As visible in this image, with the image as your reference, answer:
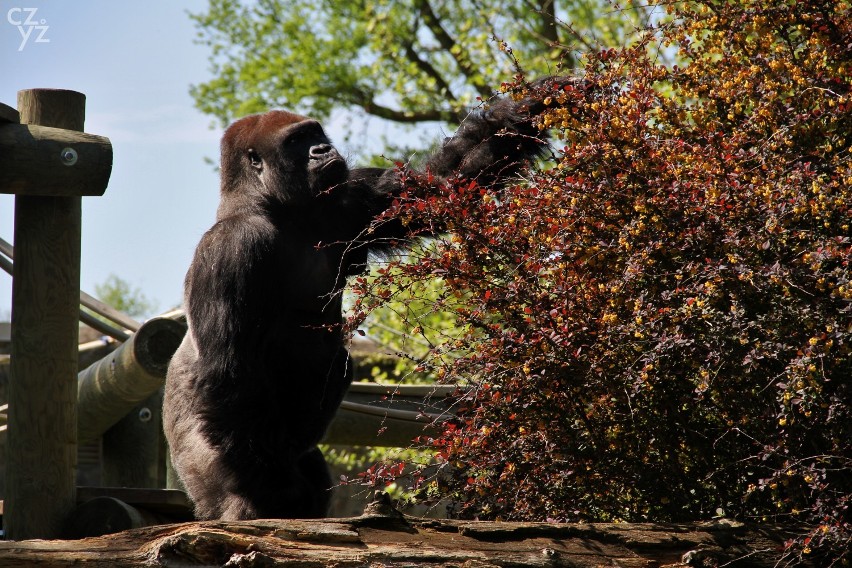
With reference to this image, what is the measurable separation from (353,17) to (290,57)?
1.04 meters

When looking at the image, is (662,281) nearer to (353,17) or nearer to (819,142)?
(819,142)

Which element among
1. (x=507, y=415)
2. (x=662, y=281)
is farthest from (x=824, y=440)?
(x=507, y=415)

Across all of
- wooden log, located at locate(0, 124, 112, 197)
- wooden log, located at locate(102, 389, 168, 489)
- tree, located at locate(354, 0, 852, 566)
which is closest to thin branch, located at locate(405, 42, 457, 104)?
wooden log, located at locate(102, 389, 168, 489)

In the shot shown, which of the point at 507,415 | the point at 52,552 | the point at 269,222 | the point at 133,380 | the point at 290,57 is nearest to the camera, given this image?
the point at 52,552

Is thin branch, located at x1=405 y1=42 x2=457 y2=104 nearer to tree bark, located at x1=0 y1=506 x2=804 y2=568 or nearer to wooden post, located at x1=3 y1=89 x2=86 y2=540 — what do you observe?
wooden post, located at x1=3 y1=89 x2=86 y2=540

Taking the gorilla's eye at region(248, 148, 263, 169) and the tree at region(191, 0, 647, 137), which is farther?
the tree at region(191, 0, 647, 137)

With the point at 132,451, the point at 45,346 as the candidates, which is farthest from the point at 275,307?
the point at 132,451

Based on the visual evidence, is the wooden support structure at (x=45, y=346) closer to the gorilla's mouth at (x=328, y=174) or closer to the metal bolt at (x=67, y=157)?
the metal bolt at (x=67, y=157)

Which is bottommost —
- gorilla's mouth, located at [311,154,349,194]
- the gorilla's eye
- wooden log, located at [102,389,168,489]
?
wooden log, located at [102,389,168,489]

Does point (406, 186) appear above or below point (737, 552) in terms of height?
above

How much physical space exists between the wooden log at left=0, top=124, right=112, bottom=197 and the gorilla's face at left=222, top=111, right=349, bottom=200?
0.59 m

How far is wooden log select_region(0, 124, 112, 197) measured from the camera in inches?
160

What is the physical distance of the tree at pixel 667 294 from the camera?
2953 mm

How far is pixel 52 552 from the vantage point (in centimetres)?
263
